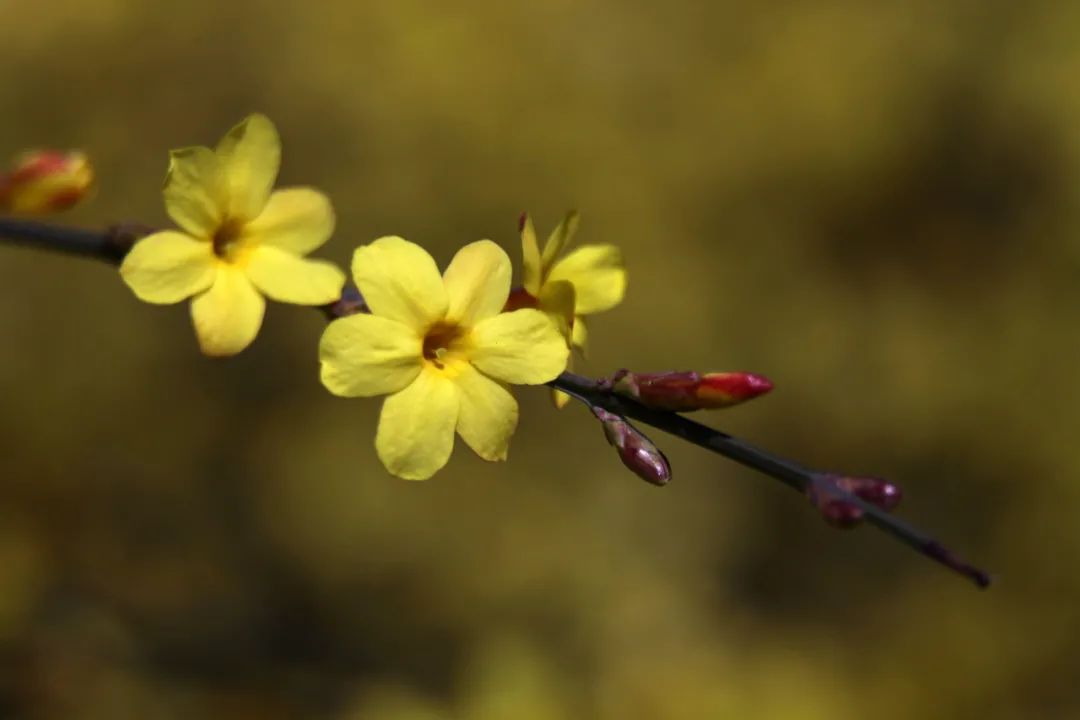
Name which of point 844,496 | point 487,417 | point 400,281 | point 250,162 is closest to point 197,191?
point 250,162

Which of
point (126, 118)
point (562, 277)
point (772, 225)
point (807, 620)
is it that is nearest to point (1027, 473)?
point (807, 620)

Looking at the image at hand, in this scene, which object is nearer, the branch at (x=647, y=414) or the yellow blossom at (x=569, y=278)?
the branch at (x=647, y=414)

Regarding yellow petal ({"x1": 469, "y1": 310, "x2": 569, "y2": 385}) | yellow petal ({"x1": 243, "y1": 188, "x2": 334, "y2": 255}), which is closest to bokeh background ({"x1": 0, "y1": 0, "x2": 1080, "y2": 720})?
yellow petal ({"x1": 243, "y1": 188, "x2": 334, "y2": 255})

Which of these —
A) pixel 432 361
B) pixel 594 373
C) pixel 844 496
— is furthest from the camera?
pixel 594 373

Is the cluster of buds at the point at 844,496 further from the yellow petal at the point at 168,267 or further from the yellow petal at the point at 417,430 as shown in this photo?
→ the yellow petal at the point at 168,267

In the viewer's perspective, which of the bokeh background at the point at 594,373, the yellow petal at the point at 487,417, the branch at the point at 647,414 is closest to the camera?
the branch at the point at 647,414

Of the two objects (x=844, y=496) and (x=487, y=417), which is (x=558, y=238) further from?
(x=844, y=496)

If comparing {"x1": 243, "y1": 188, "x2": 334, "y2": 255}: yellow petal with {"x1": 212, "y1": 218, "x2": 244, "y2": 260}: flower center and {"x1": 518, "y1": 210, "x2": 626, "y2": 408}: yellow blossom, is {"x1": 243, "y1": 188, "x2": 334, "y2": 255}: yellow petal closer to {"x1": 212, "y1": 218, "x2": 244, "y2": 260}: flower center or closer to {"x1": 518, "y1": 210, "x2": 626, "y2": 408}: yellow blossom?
{"x1": 212, "y1": 218, "x2": 244, "y2": 260}: flower center

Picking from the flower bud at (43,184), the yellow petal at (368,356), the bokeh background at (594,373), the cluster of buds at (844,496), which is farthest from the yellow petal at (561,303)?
the bokeh background at (594,373)
